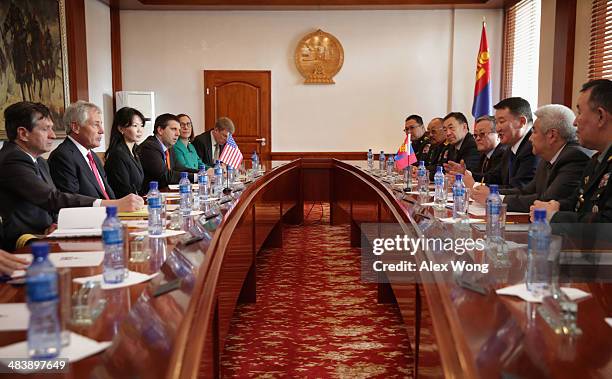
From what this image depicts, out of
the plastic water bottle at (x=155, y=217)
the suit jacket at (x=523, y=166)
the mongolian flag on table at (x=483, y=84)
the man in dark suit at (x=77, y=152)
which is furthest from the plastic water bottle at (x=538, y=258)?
the mongolian flag on table at (x=483, y=84)

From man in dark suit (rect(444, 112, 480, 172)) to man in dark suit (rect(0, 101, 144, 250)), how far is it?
3.57 meters

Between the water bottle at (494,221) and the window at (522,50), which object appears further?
the window at (522,50)

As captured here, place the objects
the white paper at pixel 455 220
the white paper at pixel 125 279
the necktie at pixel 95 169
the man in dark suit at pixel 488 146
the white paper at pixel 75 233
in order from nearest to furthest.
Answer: the white paper at pixel 125 279 < the white paper at pixel 75 233 < the white paper at pixel 455 220 < the necktie at pixel 95 169 < the man in dark suit at pixel 488 146

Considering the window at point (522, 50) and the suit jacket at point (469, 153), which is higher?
the window at point (522, 50)

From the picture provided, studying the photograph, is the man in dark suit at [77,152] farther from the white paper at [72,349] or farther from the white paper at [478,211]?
the white paper at [72,349]

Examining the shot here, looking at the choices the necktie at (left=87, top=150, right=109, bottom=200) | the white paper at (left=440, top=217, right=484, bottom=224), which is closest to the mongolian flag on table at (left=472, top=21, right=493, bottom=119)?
the white paper at (left=440, top=217, right=484, bottom=224)

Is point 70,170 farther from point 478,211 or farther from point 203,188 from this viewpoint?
point 478,211

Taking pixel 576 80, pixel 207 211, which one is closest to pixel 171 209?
pixel 207 211

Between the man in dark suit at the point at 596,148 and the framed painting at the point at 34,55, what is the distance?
5731 millimetres

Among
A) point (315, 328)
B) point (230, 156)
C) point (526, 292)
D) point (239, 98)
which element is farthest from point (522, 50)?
point (526, 292)

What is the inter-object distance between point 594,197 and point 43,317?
234cm

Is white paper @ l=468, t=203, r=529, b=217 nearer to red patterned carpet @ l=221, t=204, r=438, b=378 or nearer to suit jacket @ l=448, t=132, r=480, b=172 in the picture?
red patterned carpet @ l=221, t=204, r=438, b=378

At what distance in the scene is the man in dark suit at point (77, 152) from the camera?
342cm

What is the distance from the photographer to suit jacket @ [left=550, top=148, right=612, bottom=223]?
8.09 ft
